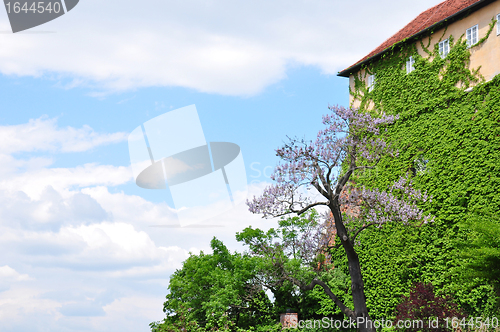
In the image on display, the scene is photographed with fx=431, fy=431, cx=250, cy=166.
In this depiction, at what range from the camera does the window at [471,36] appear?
1567 centimetres

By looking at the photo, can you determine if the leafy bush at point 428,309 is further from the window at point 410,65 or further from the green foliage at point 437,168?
the window at point 410,65

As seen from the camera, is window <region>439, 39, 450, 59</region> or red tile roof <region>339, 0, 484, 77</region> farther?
red tile roof <region>339, 0, 484, 77</region>

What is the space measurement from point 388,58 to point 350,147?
7.02m

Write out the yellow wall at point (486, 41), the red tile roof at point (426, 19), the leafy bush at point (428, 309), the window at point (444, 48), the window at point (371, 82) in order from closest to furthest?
the leafy bush at point (428, 309) → the yellow wall at point (486, 41) → the window at point (444, 48) → the red tile roof at point (426, 19) → the window at point (371, 82)

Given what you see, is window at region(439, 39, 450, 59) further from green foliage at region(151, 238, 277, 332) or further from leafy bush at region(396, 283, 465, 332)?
green foliage at region(151, 238, 277, 332)

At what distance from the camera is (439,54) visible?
16719mm

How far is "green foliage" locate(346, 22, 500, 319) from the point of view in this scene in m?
14.1

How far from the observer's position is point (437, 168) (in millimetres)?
15648

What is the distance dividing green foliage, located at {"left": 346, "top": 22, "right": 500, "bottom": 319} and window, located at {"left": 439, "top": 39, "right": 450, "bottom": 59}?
20 cm

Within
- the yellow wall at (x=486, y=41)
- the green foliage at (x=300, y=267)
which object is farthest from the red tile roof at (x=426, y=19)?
the green foliage at (x=300, y=267)

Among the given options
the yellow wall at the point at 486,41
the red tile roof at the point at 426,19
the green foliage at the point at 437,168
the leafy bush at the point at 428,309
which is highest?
the red tile roof at the point at 426,19

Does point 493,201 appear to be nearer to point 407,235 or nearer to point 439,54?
point 407,235

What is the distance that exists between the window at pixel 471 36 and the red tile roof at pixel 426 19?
0.82 m

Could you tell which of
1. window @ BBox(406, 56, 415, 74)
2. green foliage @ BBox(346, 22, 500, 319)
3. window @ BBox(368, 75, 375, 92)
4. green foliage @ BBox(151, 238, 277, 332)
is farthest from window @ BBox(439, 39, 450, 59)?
green foliage @ BBox(151, 238, 277, 332)
